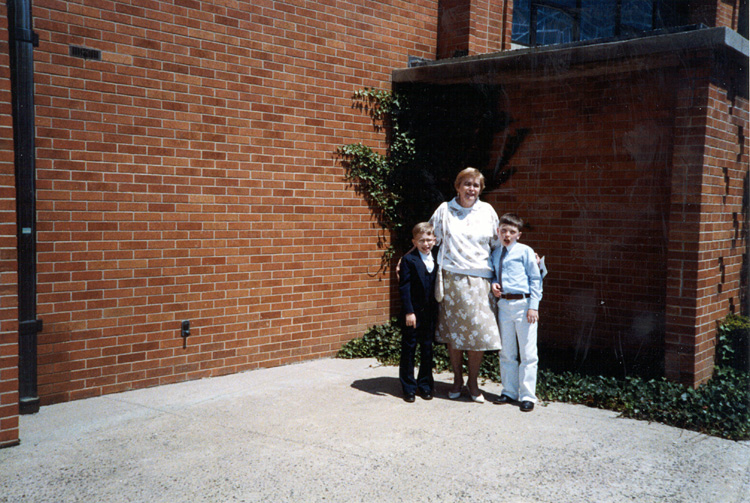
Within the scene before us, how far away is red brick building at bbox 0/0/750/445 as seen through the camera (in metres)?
5.29

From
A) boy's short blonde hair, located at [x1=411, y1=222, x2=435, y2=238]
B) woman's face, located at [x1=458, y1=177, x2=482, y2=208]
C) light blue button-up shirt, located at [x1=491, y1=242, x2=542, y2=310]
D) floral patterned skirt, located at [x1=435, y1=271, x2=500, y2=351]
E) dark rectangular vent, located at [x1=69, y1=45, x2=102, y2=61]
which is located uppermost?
dark rectangular vent, located at [x1=69, y1=45, x2=102, y2=61]

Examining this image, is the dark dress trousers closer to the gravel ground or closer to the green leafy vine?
the gravel ground

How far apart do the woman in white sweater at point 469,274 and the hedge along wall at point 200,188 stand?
188 centimetres

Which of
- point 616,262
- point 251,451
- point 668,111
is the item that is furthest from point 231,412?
point 668,111

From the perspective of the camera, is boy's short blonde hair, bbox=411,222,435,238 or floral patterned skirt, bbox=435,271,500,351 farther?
boy's short blonde hair, bbox=411,222,435,238

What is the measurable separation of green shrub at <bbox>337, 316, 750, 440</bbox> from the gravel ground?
0.57 ft

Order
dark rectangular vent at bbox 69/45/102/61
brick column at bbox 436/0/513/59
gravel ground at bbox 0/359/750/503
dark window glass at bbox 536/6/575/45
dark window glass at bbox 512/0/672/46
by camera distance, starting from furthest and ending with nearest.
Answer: dark window glass at bbox 536/6/575/45, dark window glass at bbox 512/0/672/46, brick column at bbox 436/0/513/59, dark rectangular vent at bbox 69/45/102/61, gravel ground at bbox 0/359/750/503

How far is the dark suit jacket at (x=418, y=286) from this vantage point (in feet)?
18.1

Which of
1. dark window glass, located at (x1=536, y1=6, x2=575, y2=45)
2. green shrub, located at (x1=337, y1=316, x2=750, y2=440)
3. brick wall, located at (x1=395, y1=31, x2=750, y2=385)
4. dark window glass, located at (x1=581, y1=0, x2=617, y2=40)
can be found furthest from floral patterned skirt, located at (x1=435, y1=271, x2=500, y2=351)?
dark window glass, located at (x1=581, y1=0, x2=617, y2=40)

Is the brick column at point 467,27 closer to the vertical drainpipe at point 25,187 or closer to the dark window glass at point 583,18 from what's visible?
the dark window glass at point 583,18

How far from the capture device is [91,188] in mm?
5379

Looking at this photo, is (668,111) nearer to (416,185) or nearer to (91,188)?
(416,185)

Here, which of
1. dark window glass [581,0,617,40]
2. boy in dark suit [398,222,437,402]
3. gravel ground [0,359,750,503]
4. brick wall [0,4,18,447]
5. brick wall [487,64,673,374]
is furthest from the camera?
dark window glass [581,0,617,40]

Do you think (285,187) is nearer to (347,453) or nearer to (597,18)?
(347,453)
